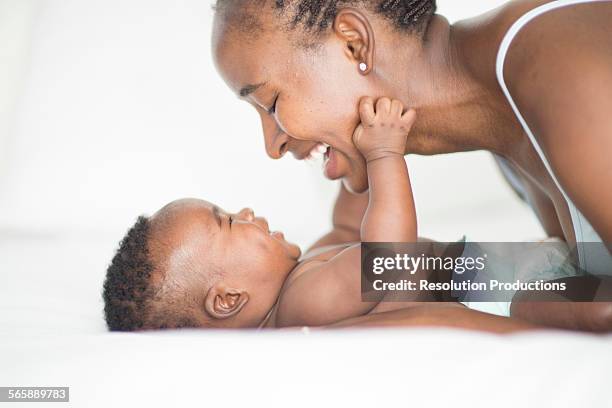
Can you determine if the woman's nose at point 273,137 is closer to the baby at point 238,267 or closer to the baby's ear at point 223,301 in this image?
the baby at point 238,267

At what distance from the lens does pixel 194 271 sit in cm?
134

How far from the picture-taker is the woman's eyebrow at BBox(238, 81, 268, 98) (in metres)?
1.32

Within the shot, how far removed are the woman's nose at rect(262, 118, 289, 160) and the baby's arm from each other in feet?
0.51

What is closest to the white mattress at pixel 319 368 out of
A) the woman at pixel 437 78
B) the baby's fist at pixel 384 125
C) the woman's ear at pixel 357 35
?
the woman at pixel 437 78

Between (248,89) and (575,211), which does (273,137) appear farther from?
(575,211)

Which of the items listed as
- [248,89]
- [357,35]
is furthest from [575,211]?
[248,89]

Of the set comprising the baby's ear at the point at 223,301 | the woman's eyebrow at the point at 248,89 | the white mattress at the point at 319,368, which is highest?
the woman's eyebrow at the point at 248,89

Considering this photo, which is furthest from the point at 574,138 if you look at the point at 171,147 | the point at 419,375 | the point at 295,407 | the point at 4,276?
the point at 171,147

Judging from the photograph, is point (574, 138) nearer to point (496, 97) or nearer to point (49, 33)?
point (496, 97)

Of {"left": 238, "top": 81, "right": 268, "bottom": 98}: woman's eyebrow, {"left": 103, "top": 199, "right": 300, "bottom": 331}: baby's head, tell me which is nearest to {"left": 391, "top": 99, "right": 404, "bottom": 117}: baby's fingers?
{"left": 238, "top": 81, "right": 268, "bottom": 98}: woman's eyebrow

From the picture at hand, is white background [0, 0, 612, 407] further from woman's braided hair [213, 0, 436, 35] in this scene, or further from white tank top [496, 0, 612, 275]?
woman's braided hair [213, 0, 436, 35]

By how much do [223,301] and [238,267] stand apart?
0.23ft

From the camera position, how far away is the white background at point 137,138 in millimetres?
2174

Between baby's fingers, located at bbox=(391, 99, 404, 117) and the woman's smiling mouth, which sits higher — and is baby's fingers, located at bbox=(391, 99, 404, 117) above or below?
above
